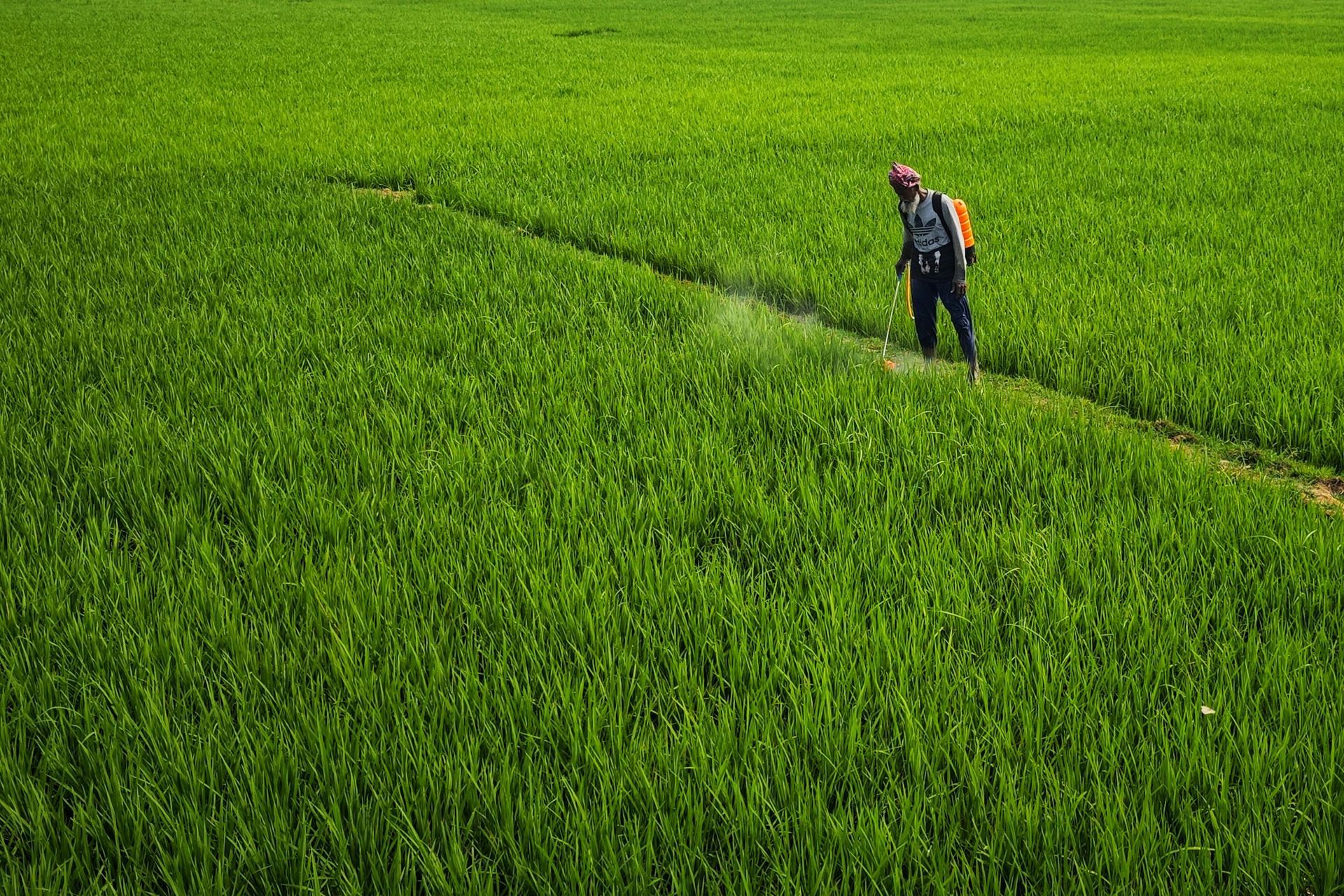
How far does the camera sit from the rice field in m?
1.68

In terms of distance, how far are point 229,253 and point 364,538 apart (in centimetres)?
387

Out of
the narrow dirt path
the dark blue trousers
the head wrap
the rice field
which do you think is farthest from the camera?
the dark blue trousers

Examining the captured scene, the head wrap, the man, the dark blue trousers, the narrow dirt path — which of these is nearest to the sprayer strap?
the man

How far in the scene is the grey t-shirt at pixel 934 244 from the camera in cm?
380

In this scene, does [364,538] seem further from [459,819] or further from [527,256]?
[527,256]

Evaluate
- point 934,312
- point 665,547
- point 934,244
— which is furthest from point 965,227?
point 665,547

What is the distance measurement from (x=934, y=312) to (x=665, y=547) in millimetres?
2195

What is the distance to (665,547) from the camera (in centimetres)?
260

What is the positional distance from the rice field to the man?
0.29 m

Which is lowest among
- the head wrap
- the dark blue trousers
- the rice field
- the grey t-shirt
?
the rice field

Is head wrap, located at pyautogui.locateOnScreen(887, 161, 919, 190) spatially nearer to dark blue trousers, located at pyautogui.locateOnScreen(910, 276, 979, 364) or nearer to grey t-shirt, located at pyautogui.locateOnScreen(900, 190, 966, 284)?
grey t-shirt, located at pyautogui.locateOnScreen(900, 190, 966, 284)

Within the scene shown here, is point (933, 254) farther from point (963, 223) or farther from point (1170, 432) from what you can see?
point (1170, 432)

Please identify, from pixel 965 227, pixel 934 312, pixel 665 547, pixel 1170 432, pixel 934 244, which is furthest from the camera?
pixel 934 312

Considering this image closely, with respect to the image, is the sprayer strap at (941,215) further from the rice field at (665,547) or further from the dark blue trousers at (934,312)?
the rice field at (665,547)
